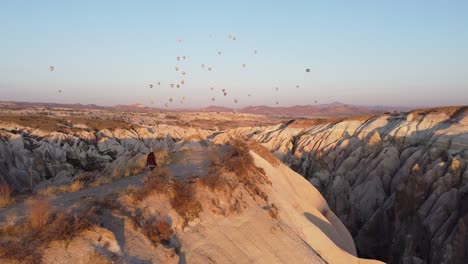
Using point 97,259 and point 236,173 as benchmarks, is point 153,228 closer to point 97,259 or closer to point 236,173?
point 97,259

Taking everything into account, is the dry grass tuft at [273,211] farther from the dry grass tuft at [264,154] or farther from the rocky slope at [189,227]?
the dry grass tuft at [264,154]

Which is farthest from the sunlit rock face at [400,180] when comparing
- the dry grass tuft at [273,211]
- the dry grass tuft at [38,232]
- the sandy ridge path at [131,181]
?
the dry grass tuft at [38,232]

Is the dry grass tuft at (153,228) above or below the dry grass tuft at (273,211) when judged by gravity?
above

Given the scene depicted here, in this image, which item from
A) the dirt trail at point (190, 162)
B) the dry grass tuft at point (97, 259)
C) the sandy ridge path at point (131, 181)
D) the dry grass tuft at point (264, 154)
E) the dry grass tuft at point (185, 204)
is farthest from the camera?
the dry grass tuft at point (264, 154)

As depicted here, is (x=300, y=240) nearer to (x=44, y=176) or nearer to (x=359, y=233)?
(x=359, y=233)

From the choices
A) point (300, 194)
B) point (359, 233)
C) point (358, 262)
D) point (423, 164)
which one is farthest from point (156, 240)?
point (423, 164)

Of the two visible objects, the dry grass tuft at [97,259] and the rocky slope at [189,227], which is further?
the rocky slope at [189,227]

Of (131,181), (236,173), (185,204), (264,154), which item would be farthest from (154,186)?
(264,154)
